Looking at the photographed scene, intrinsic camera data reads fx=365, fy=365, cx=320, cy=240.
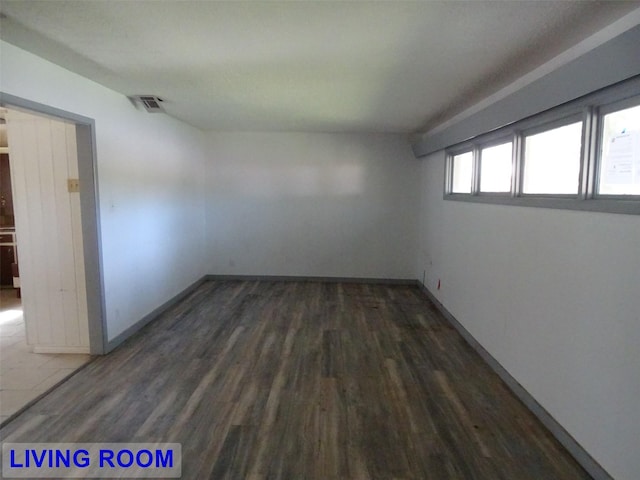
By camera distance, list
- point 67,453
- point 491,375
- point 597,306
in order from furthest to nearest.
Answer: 1. point 491,375
2. point 67,453
3. point 597,306

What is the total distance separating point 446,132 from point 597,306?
2831mm

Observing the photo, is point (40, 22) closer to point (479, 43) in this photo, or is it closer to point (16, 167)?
point (16, 167)

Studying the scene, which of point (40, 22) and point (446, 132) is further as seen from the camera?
point (446, 132)

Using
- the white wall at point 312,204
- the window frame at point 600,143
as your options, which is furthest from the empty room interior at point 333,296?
the white wall at point 312,204

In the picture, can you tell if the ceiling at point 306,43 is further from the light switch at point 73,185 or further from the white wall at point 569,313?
the white wall at point 569,313

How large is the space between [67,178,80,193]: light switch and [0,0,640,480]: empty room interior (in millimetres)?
12

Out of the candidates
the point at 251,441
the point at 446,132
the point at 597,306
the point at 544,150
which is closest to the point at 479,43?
the point at 544,150

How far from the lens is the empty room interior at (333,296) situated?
6.32ft

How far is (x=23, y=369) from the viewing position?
124 inches

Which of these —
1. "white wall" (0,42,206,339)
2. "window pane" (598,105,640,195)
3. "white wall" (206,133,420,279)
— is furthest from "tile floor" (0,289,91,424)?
"window pane" (598,105,640,195)

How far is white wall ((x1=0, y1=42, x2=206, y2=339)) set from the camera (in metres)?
2.76

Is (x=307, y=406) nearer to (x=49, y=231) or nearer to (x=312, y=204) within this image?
(x=49, y=231)

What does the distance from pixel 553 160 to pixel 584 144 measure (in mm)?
414

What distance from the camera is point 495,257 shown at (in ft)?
10.5
